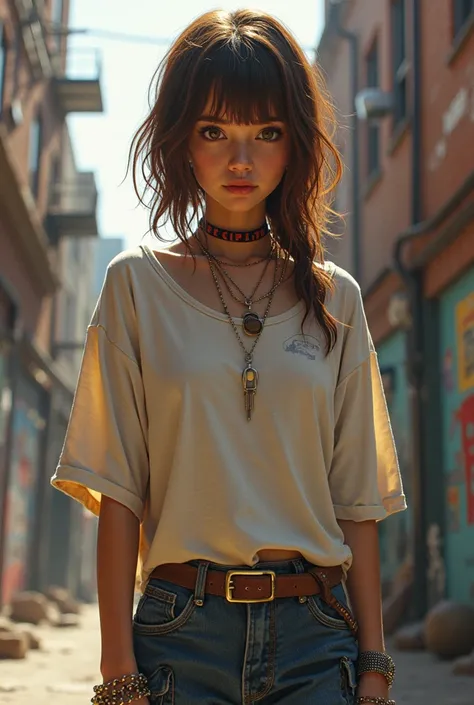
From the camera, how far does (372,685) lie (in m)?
2.04

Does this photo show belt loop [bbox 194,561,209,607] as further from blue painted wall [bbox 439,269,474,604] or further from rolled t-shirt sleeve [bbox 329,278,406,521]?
blue painted wall [bbox 439,269,474,604]

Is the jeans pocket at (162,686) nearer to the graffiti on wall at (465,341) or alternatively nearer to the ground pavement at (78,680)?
the ground pavement at (78,680)

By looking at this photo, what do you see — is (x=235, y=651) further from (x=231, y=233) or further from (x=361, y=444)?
(x=231, y=233)

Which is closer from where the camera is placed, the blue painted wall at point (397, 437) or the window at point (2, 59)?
the blue painted wall at point (397, 437)

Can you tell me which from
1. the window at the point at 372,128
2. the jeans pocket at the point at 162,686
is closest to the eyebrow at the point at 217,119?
the jeans pocket at the point at 162,686

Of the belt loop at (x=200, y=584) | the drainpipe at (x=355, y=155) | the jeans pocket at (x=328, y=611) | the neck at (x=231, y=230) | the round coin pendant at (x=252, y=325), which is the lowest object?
the jeans pocket at (x=328, y=611)

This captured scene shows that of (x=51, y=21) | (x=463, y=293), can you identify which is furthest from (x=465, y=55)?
(x=51, y=21)

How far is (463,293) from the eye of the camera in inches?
391

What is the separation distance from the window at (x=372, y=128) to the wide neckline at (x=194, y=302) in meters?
12.7

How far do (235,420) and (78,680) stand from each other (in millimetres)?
6485

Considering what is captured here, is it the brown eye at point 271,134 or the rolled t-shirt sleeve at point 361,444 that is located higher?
the brown eye at point 271,134

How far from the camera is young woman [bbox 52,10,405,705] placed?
1.98m

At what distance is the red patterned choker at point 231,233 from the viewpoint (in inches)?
92.8

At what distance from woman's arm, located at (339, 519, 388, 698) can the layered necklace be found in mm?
355
